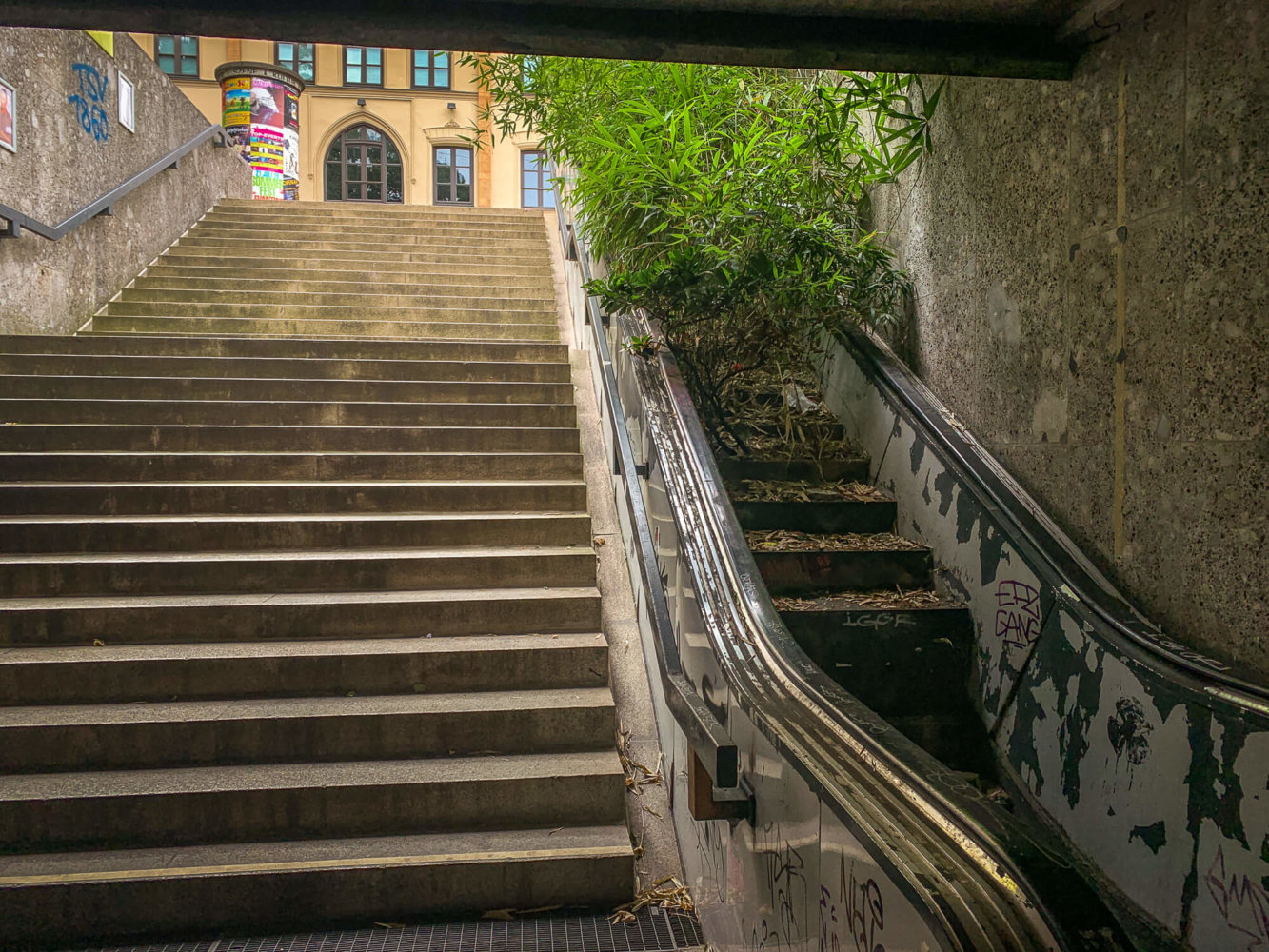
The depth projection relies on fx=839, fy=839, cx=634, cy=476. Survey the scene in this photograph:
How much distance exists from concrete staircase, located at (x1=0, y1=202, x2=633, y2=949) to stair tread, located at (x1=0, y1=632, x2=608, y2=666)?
14 mm

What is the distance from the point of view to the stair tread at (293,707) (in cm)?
268

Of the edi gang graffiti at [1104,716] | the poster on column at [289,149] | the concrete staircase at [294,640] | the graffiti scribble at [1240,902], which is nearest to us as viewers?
the graffiti scribble at [1240,902]

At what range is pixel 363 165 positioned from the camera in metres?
18.9

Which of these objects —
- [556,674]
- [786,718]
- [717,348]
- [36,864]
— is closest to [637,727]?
[556,674]

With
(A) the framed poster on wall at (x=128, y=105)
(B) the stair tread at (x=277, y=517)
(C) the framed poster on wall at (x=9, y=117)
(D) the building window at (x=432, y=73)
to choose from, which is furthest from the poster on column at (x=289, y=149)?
(B) the stair tread at (x=277, y=517)

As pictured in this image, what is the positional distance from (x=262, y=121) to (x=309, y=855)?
15.4m

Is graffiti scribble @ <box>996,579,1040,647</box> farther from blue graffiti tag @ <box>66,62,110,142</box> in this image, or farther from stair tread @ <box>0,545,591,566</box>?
blue graffiti tag @ <box>66,62,110,142</box>

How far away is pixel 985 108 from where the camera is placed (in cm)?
286

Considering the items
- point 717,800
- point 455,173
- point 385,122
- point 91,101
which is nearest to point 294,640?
point 717,800

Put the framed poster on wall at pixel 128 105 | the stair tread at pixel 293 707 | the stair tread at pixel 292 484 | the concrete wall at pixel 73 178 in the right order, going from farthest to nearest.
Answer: the framed poster on wall at pixel 128 105, the concrete wall at pixel 73 178, the stair tread at pixel 292 484, the stair tread at pixel 293 707

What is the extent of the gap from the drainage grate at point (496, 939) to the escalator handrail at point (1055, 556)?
53.7 inches

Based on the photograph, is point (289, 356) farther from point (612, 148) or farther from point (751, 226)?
point (751, 226)

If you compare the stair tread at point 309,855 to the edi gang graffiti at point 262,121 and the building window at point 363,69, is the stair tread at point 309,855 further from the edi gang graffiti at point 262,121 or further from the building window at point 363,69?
the building window at point 363,69

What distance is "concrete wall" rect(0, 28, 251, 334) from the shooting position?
5137mm
